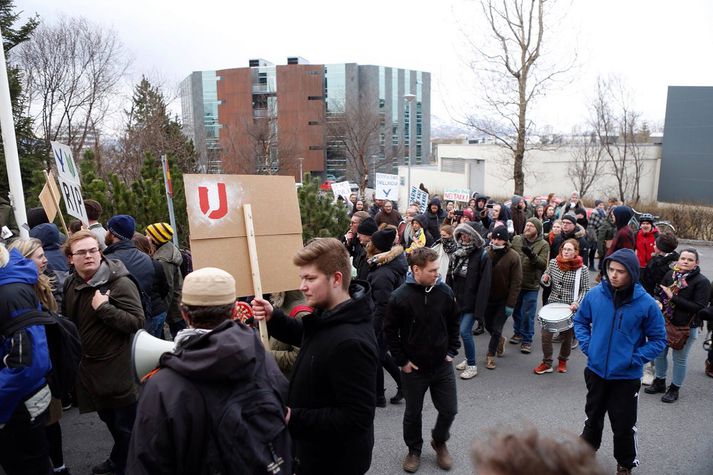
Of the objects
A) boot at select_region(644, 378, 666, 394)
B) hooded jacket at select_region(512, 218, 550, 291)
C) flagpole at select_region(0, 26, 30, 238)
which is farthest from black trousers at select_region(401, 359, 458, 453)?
flagpole at select_region(0, 26, 30, 238)

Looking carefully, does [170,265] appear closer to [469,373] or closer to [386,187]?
[469,373]

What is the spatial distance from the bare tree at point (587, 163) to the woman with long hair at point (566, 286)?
94.5ft

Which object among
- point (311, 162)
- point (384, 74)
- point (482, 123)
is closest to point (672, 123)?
point (482, 123)

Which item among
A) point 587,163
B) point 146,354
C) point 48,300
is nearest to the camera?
point 146,354

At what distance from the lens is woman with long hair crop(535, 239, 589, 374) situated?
20.9ft

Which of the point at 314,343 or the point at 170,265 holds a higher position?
the point at 314,343

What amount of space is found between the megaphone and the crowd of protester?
0.49 ft

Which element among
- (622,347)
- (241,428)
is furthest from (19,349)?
(622,347)

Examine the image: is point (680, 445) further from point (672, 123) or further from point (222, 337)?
point (672, 123)

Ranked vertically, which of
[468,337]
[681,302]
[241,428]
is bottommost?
[468,337]

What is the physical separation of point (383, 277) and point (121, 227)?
8.92ft

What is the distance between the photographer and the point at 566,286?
646cm

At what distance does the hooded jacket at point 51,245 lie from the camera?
17.6 ft

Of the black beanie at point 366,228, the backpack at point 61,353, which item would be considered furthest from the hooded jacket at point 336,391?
the black beanie at point 366,228
